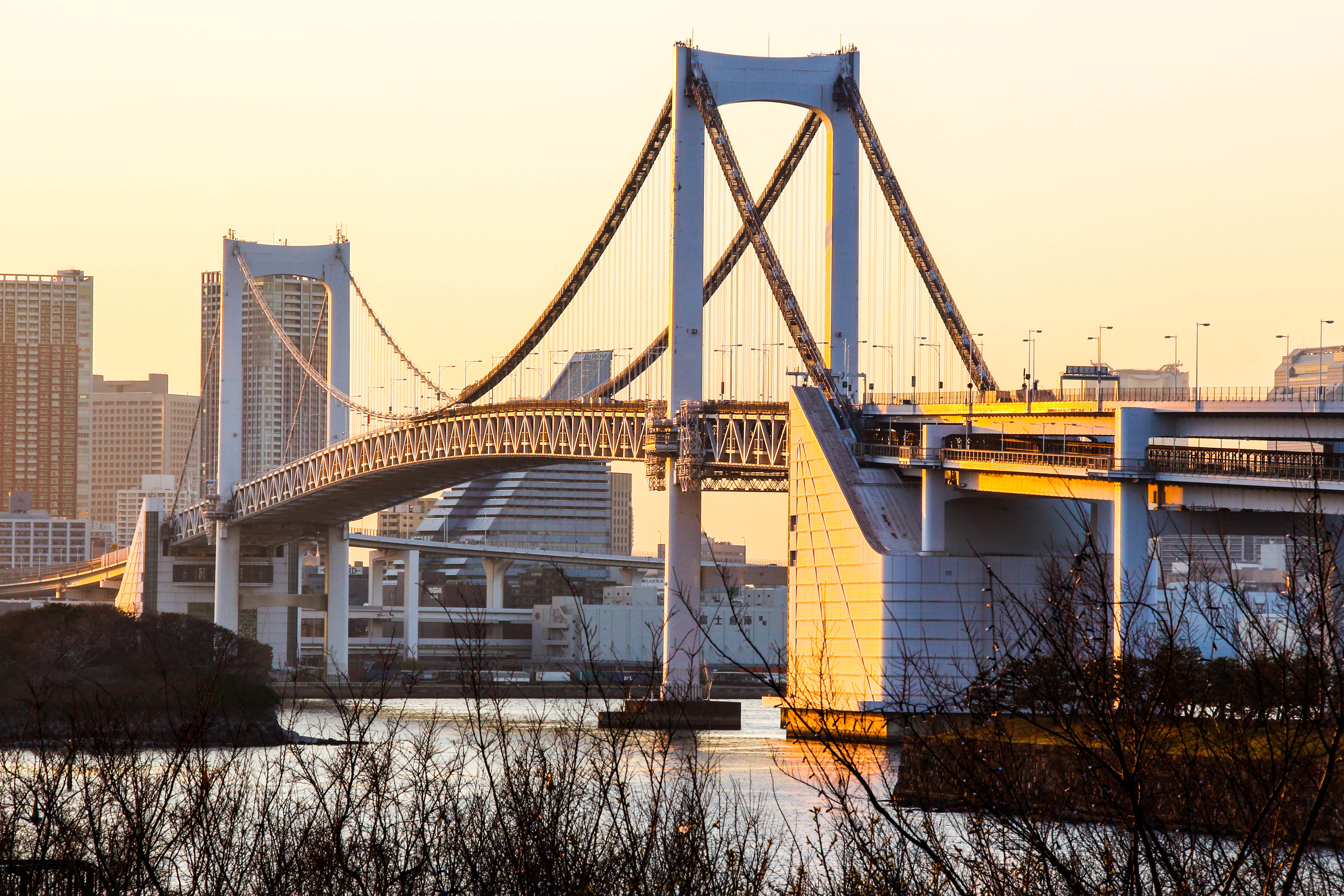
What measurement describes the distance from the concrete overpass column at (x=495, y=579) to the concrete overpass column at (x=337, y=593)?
84.6 ft

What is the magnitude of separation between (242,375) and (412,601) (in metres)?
20.0

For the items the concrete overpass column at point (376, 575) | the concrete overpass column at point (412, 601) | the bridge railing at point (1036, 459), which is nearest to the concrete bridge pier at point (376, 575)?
the concrete overpass column at point (376, 575)

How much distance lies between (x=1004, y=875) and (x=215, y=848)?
4.70 m

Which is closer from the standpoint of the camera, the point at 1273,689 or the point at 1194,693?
the point at 1273,689

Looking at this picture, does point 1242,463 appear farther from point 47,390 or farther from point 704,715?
point 47,390

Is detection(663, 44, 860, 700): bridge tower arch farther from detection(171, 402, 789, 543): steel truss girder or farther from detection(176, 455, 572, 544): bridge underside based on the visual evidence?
detection(176, 455, 572, 544): bridge underside

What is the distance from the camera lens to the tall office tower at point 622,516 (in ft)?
403

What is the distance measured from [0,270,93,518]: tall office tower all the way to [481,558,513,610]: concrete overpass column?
245 feet

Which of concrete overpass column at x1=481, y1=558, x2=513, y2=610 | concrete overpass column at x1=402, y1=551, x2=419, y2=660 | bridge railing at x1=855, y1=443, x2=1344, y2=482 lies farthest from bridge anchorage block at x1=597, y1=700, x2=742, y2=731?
concrete overpass column at x1=481, y1=558, x2=513, y2=610

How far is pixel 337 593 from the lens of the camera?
62.3 metres

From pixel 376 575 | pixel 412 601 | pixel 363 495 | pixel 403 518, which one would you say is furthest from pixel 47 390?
pixel 363 495

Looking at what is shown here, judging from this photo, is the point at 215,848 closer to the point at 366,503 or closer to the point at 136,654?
the point at 136,654

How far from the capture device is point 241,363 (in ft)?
203

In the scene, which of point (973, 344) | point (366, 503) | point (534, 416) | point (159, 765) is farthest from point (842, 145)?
point (366, 503)
